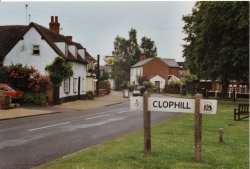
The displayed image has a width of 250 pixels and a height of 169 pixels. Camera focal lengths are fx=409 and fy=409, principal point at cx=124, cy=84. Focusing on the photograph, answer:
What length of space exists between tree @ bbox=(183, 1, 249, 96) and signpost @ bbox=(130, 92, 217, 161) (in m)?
28.2

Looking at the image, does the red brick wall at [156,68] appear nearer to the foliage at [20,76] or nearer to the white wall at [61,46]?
the white wall at [61,46]

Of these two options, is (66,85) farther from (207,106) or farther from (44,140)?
(207,106)

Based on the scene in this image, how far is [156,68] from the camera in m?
99.9

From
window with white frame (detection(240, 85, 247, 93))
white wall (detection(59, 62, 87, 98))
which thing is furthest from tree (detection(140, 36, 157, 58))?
white wall (detection(59, 62, 87, 98))

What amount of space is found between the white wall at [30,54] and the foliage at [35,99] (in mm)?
5400

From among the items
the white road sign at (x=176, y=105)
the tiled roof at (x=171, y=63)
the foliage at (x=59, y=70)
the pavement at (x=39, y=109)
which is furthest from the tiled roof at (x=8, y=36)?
the tiled roof at (x=171, y=63)

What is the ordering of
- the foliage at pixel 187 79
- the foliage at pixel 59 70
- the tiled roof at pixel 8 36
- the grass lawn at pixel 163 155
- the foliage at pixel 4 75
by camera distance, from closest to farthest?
the grass lawn at pixel 163 155
the foliage at pixel 4 75
the foliage at pixel 59 70
the tiled roof at pixel 8 36
the foliage at pixel 187 79

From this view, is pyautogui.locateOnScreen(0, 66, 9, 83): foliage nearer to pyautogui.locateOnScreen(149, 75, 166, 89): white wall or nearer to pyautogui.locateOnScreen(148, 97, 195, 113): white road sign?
pyautogui.locateOnScreen(148, 97, 195, 113): white road sign

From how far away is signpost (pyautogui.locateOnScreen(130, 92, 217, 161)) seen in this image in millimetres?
10797

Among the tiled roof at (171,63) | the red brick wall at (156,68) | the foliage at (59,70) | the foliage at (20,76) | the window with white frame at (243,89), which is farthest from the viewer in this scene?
the tiled roof at (171,63)

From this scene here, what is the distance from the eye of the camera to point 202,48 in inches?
1805

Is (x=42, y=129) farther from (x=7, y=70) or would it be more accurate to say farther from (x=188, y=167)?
(x=7, y=70)

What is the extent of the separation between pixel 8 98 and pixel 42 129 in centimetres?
1348

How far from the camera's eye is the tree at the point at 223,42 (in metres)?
39.5
